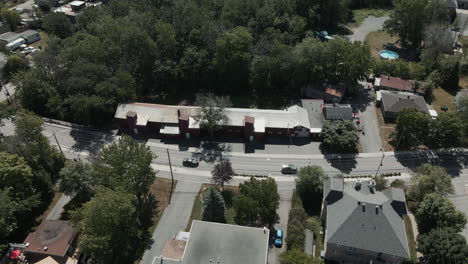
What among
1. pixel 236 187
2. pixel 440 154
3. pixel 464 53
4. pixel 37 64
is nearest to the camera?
pixel 236 187

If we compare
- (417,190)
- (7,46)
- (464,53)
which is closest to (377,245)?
(417,190)

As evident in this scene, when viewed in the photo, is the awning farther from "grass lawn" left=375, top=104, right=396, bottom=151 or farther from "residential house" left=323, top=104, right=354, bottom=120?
"grass lawn" left=375, top=104, right=396, bottom=151

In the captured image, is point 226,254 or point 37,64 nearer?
point 226,254

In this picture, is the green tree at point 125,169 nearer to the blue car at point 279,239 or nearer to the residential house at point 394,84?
the blue car at point 279,239

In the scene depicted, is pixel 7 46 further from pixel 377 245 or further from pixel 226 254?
pixel 377 245

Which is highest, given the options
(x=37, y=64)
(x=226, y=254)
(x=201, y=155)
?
(x=37, y=64)

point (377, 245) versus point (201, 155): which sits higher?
point (377, 245)

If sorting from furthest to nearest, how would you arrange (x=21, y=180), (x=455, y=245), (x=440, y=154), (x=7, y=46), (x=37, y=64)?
(x=7, y=46) → (x=37, y=64) → (x=440, y=154) → (x=21, y=180) → (x=455, y=245)
